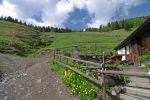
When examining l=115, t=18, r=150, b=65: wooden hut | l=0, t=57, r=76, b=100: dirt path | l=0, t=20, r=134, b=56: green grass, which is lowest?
l=0, t=57, r=76, b=100: dirt path

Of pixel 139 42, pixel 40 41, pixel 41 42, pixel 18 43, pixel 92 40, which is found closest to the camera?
pixel 139 42

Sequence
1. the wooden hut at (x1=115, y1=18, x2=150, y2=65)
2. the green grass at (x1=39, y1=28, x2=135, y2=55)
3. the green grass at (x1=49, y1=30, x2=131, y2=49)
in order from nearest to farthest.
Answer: the wooden hut at (x1=115, y1=18, x2=150, y2=65) < the green grass at (x1=39, y1=28, x2=135, y2=55) < the green grass at (x1=49, y1=30, x2=131, y2=49)

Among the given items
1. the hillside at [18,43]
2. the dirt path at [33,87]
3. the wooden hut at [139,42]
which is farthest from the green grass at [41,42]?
the dirt path at [33,87]

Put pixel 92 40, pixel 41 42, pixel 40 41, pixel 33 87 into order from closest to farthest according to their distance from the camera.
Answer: pixel 33 87, pixel 41 42, pixel 40 41, pixel 92 40

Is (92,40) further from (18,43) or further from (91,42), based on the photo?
(18,43)

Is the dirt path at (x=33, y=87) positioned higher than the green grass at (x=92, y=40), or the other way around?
the green grass at (x=92, y=40)

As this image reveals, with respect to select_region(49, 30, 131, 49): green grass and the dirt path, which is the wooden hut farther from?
select_region(49, 30, 131, 49): green grass

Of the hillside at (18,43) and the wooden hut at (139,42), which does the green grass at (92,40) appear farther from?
the wooden hut at (139,42)

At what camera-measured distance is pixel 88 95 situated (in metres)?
10.1

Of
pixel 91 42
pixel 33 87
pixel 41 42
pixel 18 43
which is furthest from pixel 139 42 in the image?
pixel 41 42

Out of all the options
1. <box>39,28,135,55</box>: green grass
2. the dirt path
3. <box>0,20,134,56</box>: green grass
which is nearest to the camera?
the dirt path

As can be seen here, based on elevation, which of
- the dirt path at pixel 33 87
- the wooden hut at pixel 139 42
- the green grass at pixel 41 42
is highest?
the green grass at pixel 41 42

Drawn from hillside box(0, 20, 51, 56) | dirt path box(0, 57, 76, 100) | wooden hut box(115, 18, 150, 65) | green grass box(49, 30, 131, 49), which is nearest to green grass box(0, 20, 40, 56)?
hillside box(0, 20, 51, 56)

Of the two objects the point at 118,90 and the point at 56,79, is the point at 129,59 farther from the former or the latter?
the point at 118,90
